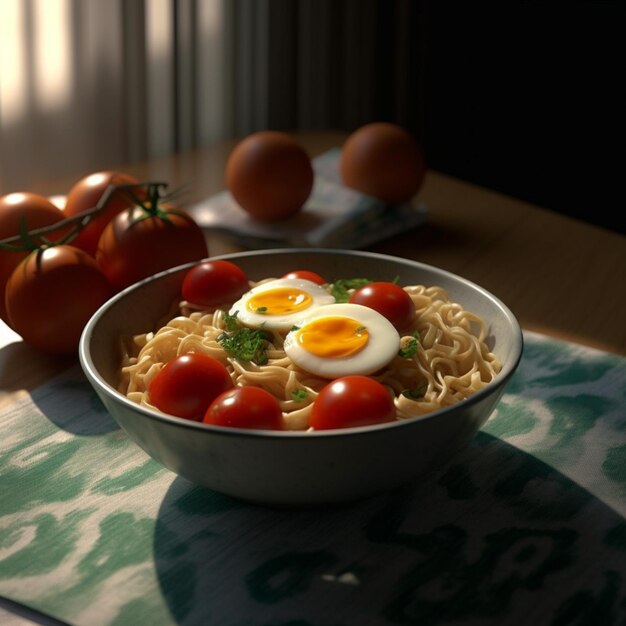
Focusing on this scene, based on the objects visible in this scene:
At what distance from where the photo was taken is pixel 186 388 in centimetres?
99

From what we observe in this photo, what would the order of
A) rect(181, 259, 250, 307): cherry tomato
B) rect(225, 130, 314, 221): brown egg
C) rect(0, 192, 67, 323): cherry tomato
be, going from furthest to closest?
rect(225, 130, 314, 221): brown egg, rect(0, 192, 67, 323): cherry tomato, rect(181, 259, 250, 307): cherry tomato

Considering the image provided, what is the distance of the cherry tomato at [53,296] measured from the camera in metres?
1.32

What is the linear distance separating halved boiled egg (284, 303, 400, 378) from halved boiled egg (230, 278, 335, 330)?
0.04 meters

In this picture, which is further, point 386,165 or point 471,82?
point 471,82

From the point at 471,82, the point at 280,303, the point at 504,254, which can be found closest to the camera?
the point at 280,303

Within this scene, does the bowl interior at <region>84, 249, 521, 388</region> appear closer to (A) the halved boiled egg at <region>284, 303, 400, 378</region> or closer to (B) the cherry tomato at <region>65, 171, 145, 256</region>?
(A) the halved boiled egg at <region>284, 303, 400, 378</region>

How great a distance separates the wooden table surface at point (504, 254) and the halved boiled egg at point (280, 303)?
1.07 feet

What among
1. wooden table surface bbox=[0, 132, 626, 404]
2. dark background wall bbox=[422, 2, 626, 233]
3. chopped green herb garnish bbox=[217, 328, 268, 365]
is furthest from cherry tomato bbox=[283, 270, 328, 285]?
dark background wall bbox=[422, 2, 626, 233]

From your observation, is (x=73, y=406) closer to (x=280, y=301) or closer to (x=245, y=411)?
(x=280, y=301)

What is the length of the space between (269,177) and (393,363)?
2.43ft

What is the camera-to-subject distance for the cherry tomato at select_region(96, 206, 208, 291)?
1.41m

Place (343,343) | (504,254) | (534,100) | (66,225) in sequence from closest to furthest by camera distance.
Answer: (343,343), (66,225), (504,254), (534,100)

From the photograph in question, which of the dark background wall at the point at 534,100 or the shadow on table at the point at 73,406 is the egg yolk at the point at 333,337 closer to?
the shadow on table at the point at 73,406

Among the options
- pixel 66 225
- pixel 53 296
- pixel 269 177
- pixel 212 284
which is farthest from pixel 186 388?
pixel 269 177
